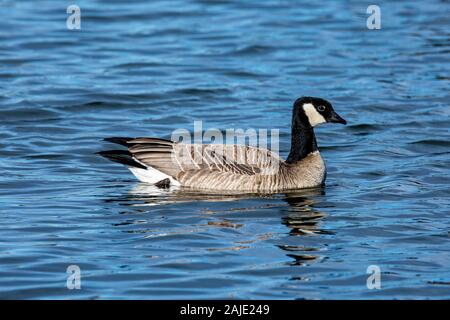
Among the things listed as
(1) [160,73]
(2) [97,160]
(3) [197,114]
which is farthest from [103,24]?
(2) [97,160]

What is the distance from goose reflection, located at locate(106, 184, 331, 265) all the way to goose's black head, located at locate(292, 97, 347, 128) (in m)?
0.98

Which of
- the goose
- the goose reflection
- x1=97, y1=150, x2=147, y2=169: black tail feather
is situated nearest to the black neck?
the goose

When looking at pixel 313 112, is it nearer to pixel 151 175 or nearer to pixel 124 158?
pixel 151 175

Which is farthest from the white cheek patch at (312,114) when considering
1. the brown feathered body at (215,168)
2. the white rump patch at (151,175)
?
the white rump patch at (151,175)

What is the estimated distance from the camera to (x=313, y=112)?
1486 cm

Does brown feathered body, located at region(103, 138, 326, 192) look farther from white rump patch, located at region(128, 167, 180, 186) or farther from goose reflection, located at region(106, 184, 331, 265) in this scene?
goose reflection, located at region(106, 184, 331, 265)

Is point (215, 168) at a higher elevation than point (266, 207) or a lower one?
higher

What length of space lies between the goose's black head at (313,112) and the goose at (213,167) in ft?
0.22

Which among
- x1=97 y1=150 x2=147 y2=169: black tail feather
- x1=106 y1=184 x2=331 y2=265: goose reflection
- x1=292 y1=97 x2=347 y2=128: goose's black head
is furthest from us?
x1=292 y1=97 x2=347 y2=128: goose's black head

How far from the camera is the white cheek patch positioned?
14852mm

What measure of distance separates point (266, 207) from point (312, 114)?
1843mm

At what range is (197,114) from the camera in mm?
19391

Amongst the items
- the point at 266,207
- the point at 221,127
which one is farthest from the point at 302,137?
the point at 221,127

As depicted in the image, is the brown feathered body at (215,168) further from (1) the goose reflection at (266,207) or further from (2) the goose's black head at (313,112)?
(2) the goose's black head at (313,112)
